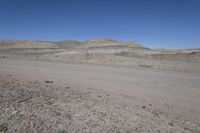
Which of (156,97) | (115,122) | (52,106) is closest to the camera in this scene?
(115,122)

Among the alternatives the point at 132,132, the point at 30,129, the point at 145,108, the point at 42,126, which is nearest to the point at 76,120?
the point at 42,126

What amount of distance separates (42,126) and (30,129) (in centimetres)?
24

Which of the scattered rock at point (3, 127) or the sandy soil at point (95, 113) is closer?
the scattered rock at point (3, 127)

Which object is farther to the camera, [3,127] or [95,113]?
[95,113]

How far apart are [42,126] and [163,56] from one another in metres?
26.0

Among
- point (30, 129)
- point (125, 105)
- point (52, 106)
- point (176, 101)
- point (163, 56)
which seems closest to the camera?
point (30, 129)

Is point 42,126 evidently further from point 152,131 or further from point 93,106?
point 152,131

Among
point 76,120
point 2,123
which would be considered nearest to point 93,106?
point 76,120

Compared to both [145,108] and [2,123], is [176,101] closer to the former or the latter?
[145,108]

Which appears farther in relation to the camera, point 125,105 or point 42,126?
point 125,105

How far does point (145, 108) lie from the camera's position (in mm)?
4836

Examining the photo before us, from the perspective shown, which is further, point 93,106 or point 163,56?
point 163,56

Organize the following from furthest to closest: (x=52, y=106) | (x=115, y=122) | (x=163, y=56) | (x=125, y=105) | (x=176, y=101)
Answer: (x=163, y=56) < (x=176, y=101) < (x=125, y=105) < (x=52, y=106) < (x=115, y=122)

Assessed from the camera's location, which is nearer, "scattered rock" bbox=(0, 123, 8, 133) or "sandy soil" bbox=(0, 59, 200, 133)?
"scattered rock" bbox=(0, 123, 8, 133)
